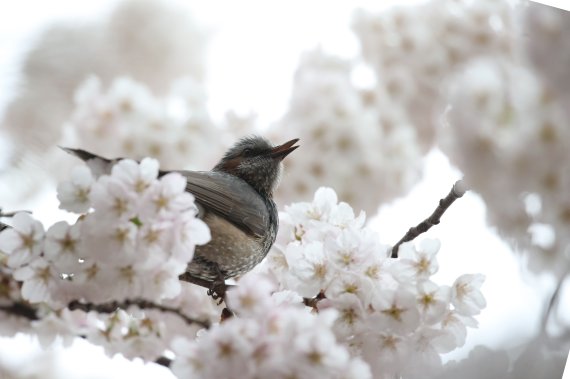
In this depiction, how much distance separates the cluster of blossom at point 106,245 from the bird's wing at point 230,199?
1.19 feet

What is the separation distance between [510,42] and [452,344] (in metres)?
1.14

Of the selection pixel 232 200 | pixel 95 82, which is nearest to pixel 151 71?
pixel 95 82

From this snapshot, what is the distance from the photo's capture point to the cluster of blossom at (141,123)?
1920mm

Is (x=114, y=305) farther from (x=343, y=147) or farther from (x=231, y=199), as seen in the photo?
(x=343, y=147)

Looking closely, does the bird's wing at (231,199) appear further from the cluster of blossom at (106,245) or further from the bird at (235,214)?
the cluster of blossom at (106,245)

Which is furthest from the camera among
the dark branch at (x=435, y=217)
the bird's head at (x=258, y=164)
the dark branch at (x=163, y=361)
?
the bird's head at (x=258, y=164)

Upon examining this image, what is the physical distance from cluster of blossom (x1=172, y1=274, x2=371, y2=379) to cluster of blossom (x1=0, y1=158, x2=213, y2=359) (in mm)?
85

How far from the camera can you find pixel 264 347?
0.61 m

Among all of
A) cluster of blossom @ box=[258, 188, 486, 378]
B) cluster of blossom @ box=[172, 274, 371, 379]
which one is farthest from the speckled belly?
cluster of blossom @ box=[172, 274, 371, 379]

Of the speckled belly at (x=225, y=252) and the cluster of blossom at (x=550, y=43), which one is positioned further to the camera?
the cluster of blossom at (x=550, y=43)

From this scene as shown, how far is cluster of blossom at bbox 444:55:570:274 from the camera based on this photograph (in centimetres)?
149

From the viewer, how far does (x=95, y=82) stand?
6.42ft

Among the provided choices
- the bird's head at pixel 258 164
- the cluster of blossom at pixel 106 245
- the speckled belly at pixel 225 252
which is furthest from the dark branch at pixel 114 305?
the bird's head at pixel 258 164

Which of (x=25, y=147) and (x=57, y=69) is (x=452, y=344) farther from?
(x=57, y=69)
